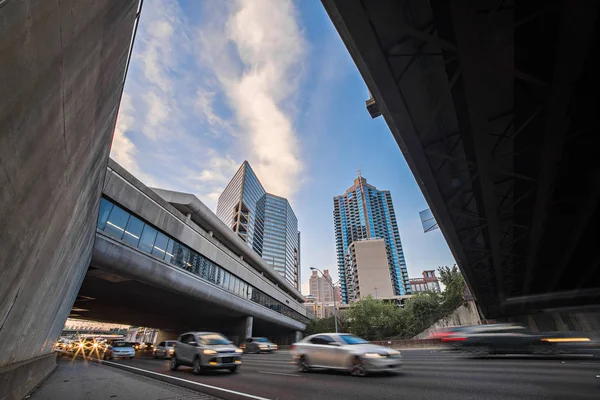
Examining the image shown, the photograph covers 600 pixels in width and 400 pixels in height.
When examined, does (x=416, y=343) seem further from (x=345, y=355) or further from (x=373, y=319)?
(x=345, y=355)

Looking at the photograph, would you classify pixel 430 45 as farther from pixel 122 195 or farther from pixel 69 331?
pixel 69 331

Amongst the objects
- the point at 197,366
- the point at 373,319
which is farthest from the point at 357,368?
the point at 373,319

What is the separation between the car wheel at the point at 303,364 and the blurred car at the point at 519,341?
26.8 feet

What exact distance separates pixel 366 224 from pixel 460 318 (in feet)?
404

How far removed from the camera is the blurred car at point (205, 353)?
9734 mm

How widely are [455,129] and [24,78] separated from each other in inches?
391

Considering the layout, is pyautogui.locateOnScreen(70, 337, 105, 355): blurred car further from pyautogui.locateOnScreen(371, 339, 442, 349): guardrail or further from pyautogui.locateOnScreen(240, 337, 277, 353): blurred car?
pyautogui.locateOnScreen(371, 339, 442, 349): guardrail

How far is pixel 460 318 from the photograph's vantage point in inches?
1259

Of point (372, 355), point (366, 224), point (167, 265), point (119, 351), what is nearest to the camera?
point (372, 355)

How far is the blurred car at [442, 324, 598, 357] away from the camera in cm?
1052

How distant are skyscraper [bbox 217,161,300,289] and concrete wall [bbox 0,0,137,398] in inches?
3330

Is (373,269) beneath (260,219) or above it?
beneath

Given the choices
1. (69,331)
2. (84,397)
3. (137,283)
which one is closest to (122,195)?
(137,283)

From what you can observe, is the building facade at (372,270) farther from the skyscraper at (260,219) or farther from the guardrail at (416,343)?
the guardrail at (416,343)
